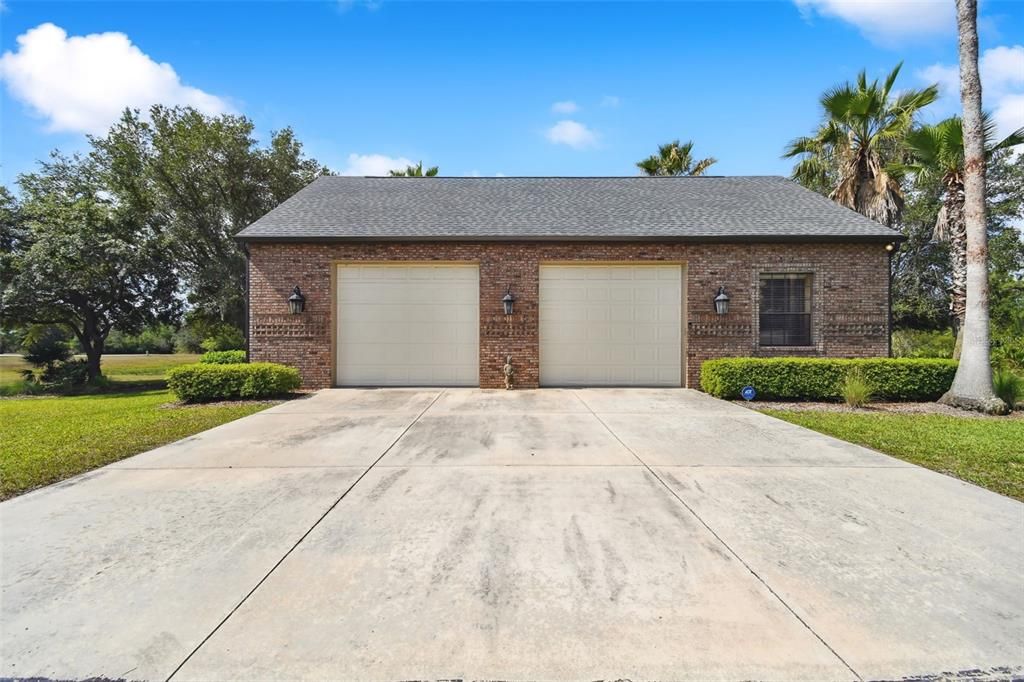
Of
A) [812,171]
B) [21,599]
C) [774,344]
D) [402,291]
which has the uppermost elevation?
[812,171]

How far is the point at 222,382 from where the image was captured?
344 inches

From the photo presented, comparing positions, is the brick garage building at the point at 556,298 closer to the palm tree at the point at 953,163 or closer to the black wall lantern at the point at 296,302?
the black wall lantern at the point at 296,302

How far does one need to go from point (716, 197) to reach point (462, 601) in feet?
42.1

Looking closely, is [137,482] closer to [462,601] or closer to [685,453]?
[462,601]

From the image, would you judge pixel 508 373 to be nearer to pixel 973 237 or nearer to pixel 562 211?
pixel 562 211

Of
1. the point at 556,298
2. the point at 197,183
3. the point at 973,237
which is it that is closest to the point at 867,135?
the point at 973,237

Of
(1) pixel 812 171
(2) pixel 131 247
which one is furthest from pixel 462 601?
(2) pixel 131 247

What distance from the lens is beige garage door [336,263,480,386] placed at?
1040 centimetres

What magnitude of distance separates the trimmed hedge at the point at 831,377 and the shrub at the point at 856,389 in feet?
0.28

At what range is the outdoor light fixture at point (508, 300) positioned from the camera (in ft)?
33.2

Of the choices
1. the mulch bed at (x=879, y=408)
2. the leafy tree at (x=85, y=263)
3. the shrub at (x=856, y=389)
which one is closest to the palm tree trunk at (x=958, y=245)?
the mulch bed at (x=879, y=408)

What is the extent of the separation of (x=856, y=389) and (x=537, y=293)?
21.3 ft

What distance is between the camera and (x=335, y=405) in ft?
26.8

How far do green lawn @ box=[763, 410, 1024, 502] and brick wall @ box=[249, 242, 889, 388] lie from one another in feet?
10.00
